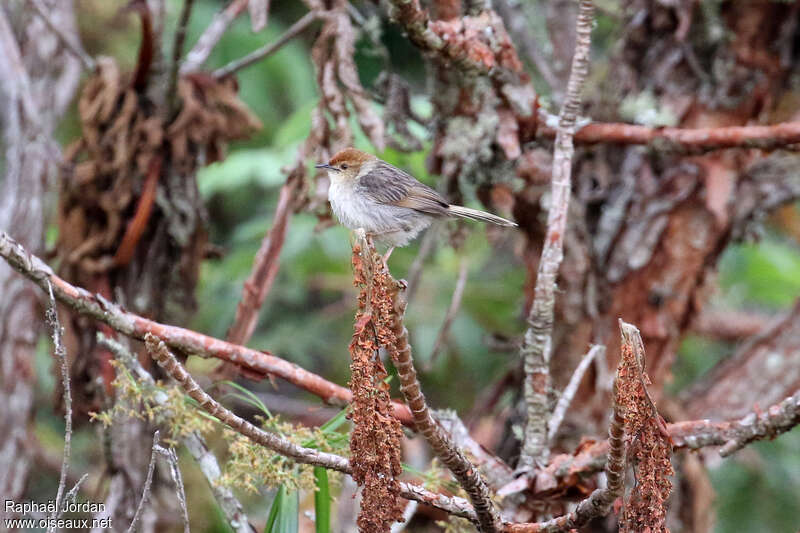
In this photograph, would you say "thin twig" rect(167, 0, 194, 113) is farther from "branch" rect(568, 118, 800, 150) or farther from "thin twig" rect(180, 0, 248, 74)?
"branch" rect(568, 118, 800, 150)

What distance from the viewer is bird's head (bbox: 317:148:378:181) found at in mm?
3816

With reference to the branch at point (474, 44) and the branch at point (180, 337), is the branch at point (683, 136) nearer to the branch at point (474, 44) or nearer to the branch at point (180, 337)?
the branch at point (474, 44)

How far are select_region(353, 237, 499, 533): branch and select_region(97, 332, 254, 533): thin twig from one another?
78 centimetres

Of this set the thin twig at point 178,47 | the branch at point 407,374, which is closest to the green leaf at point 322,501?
the branch at point 407,374

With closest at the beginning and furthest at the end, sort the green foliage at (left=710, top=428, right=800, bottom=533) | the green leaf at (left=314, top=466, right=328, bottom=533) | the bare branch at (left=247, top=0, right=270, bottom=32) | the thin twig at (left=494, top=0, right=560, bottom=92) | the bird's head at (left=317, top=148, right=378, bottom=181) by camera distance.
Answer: the green leaf at (left=314, top=466, right=328, bottom=533)
the bare branch at (left=247, top=0, right=270, bottom=32)
the bird's head at (left=317, top=148, right=378, bottom=181)
the thin twig at (left=494, top=0, right=560, bottom=92)
the green foliage at (left=710, top=428, right=800, bottom=533)

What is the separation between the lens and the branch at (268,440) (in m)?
2.01

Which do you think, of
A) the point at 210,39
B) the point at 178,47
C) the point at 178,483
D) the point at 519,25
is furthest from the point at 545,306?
the point at 519,25

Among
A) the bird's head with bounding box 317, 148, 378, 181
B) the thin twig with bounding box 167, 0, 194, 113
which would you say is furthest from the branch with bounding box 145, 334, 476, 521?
the thin twig with bounding box 167, 0, 194, 113

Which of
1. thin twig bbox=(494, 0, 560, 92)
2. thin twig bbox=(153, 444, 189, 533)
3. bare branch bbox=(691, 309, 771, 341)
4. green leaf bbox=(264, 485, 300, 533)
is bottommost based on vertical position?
green leaf bbox=(264, 485, 300, 533)

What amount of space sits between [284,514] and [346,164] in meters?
1.81

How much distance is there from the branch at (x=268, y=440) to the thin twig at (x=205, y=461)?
0.48 m

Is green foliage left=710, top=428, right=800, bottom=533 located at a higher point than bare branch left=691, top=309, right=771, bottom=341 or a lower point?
lower

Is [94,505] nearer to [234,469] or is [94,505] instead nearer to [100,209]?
[234,469]

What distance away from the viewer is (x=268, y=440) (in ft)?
7.10
